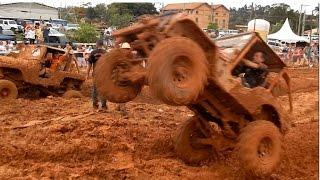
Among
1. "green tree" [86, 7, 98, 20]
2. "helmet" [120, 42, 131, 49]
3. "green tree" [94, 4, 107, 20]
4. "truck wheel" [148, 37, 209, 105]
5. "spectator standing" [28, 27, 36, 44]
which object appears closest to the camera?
"truck wheel" [148, 37, 209, 105]

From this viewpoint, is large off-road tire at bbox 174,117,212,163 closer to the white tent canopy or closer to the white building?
the white tent canopy

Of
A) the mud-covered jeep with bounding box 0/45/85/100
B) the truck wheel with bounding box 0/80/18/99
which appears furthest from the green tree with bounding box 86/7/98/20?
the truck wheel with bounding box 0/80/18/99

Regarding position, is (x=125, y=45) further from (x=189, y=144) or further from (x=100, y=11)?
(x=100, y=11)

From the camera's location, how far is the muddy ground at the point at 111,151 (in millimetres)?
6711

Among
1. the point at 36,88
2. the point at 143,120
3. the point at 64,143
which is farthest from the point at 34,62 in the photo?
the point at 64,143

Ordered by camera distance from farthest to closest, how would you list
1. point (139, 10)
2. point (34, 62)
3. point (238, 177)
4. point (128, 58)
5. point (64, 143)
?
point (139, 10) → point (34, 62) → point (64, 143) → point (238, 177) → point (128, 58)

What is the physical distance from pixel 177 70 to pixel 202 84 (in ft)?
1.35

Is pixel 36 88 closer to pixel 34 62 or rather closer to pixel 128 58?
pixel 34 62

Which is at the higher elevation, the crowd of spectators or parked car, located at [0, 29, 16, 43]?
parked car, located at [0, 29, 16, 43]

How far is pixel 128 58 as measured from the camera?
597 centimetres

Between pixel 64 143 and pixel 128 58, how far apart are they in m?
2.53

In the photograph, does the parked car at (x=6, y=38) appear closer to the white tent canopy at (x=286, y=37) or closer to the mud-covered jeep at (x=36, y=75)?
the mud-covered jeep at (x=36, y=75)

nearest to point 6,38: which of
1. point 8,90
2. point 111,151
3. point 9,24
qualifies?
point 9,24

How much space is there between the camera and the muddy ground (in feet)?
22.0
